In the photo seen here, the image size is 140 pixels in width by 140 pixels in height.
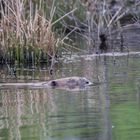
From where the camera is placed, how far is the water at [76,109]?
6.36 m

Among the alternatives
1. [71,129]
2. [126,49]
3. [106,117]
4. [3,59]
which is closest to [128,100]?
[106,117]

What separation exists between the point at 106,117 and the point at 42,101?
1557 millimetres

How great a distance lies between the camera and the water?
6.36 meters

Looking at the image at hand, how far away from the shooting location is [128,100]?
27.0ft

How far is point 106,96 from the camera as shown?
874cm

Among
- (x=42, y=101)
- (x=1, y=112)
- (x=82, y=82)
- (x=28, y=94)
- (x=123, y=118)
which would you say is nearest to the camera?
(x=123, y=118)

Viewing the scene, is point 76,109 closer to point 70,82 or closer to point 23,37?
point 70,82

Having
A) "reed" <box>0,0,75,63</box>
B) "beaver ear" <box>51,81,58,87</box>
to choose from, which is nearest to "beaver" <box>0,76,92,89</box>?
"beaver ear" <box>51,81,58,87</box>

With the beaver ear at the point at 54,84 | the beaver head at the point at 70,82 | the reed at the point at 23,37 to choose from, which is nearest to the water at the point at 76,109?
the beaver head at the point at 70,82

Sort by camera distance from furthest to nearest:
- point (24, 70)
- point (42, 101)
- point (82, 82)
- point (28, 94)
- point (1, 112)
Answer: point (24, 70)
point (82, 82)
point (28, 94)
point (42, 101)
point (1, 112)

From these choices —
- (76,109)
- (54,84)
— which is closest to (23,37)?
(54,84)

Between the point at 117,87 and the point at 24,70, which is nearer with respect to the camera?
the point at 117,87

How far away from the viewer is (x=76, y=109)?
7.74 m

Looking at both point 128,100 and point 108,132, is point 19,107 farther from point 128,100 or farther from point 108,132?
point 108,132
